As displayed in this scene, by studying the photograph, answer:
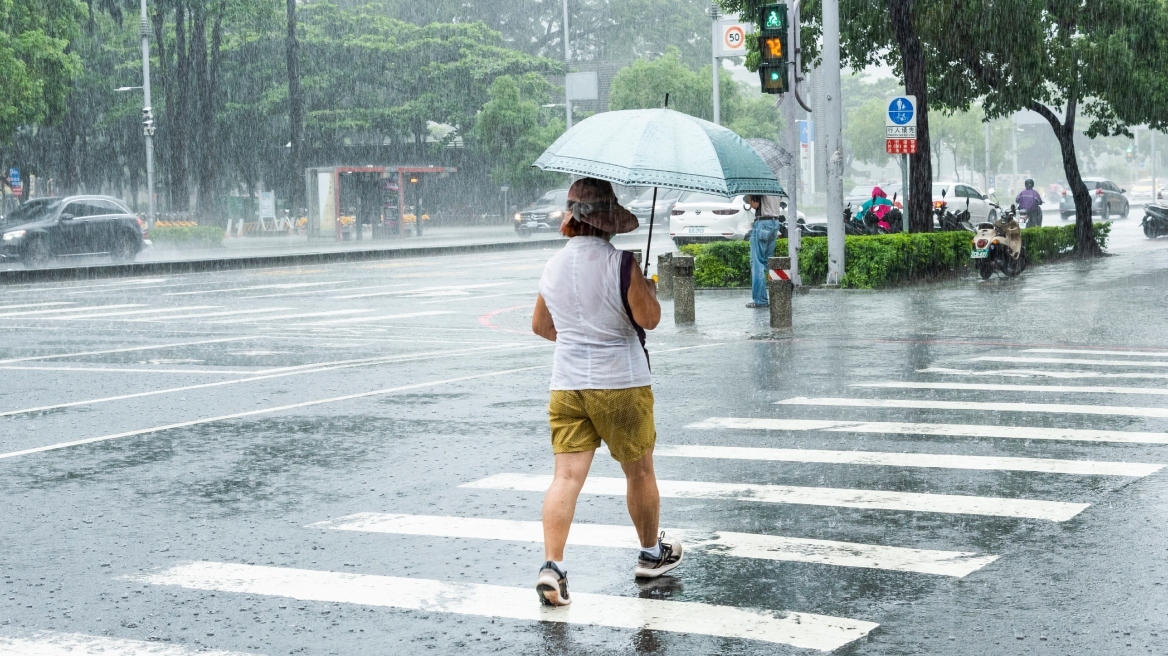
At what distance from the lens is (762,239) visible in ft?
61.4

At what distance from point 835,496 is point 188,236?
1516 inches

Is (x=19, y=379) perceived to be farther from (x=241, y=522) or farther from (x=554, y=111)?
(x=554, y=111)

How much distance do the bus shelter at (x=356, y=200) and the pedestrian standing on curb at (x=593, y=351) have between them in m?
41.4

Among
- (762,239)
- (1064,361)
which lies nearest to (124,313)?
(762,239)

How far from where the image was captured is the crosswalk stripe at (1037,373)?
12.0 m

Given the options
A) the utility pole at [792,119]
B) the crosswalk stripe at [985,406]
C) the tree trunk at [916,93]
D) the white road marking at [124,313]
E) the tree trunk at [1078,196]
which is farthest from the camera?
the tree trunk at [1078,196]

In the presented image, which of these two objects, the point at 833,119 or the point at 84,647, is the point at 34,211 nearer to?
the point at 833,119

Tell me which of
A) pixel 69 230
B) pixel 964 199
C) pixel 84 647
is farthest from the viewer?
pixel 964 199

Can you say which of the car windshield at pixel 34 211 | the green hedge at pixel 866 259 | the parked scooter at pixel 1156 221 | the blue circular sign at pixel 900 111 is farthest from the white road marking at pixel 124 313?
the parked scooter at pixel 1156 221

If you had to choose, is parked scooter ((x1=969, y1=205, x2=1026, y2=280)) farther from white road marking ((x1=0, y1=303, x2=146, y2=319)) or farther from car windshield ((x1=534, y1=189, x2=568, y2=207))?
car windshield ((x1=534, y1=189, x2=568, y2=207))

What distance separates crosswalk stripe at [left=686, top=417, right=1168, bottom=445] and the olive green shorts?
387 cm

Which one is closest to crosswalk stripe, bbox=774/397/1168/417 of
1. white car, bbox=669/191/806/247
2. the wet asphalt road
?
the wet asphalt road

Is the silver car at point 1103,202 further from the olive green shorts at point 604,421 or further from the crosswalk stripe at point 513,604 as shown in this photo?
the crosswalk stripe at point 513,604

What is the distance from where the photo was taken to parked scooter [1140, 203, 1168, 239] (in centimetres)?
3928
